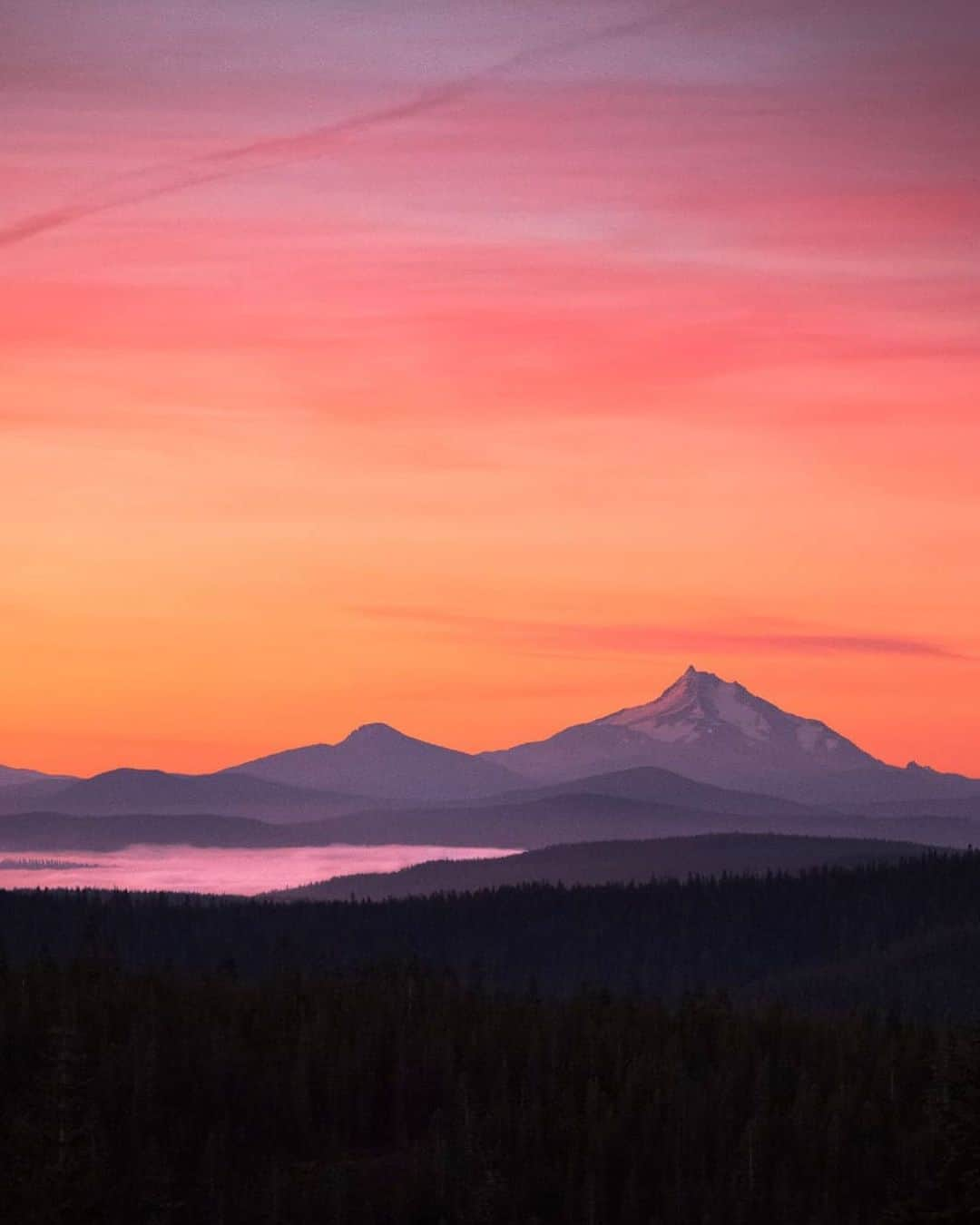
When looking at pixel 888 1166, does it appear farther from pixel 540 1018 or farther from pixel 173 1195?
pixel 173 1195

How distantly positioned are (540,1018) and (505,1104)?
20380 mm

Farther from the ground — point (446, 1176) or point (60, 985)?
point (60, 985)

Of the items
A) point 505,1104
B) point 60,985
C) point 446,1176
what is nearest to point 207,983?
point 60,985

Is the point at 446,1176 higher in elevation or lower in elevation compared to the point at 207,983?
lower

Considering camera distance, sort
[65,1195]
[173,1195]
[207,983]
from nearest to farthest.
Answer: [65,1195], [173,1195], [207,983]

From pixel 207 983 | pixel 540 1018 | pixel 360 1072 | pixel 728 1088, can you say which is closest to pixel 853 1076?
pixel 728 1088

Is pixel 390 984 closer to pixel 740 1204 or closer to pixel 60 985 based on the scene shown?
pixel 60 985

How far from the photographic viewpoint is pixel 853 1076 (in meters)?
127

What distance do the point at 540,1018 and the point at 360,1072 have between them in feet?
60.2

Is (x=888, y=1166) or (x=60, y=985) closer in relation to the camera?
(x=888, y=1166)

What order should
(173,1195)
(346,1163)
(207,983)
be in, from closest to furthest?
(173,1195) < (346,1163) < (207,983)

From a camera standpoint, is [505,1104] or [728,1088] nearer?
[505,1104]

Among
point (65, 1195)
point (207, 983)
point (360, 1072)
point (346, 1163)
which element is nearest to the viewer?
point (65, 1195)

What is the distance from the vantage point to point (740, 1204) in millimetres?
105250
